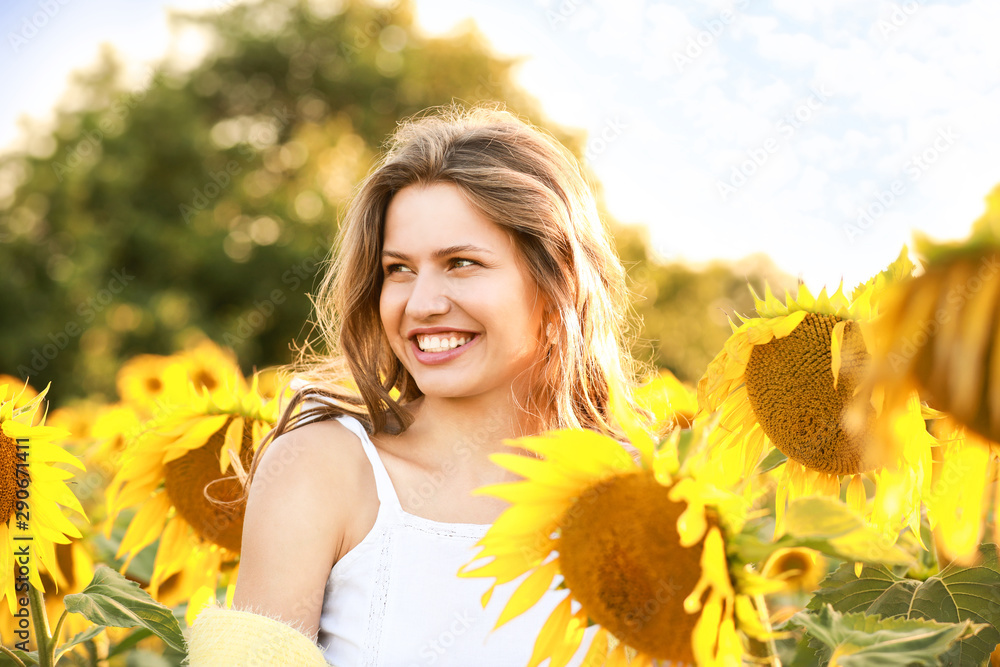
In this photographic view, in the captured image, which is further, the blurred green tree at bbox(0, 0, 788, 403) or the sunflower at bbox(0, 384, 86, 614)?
the blurred green tree at bbox(0, 0, 788, 403)

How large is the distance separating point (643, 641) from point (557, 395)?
51.7 inches

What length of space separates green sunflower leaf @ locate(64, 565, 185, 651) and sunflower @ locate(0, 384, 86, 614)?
112mm

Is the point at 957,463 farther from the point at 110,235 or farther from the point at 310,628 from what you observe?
the point at 110,235

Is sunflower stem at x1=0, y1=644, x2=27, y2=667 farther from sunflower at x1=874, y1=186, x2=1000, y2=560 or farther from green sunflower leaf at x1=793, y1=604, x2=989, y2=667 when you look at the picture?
sunflower at x1=874, y1=186, x2=1000, y2=560

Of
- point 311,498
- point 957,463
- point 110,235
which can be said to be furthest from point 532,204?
point 110,235

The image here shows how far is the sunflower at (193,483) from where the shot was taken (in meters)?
2.04

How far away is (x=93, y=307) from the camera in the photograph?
14.2m

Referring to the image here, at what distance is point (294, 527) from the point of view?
1778 millimetres

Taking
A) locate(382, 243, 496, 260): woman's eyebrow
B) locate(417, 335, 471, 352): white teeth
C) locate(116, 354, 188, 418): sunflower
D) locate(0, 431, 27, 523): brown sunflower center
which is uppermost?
locate(382, 243, 496, 260): woman's eyebrow

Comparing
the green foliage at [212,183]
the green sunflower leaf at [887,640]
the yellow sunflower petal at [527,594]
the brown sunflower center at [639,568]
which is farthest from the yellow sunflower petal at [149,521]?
the green foliage at [212,183]

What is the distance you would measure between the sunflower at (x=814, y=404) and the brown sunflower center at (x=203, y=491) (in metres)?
1.22

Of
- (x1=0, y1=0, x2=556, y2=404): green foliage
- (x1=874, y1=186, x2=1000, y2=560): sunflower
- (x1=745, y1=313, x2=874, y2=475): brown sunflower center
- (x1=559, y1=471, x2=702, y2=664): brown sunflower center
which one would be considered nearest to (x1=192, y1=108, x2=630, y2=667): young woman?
(x1=745, y1=313, x2=874, y2=475): brown sunflower center

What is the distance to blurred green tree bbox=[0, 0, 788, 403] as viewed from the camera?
14.4 meters

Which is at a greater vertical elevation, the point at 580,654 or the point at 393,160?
the point at 393,160
